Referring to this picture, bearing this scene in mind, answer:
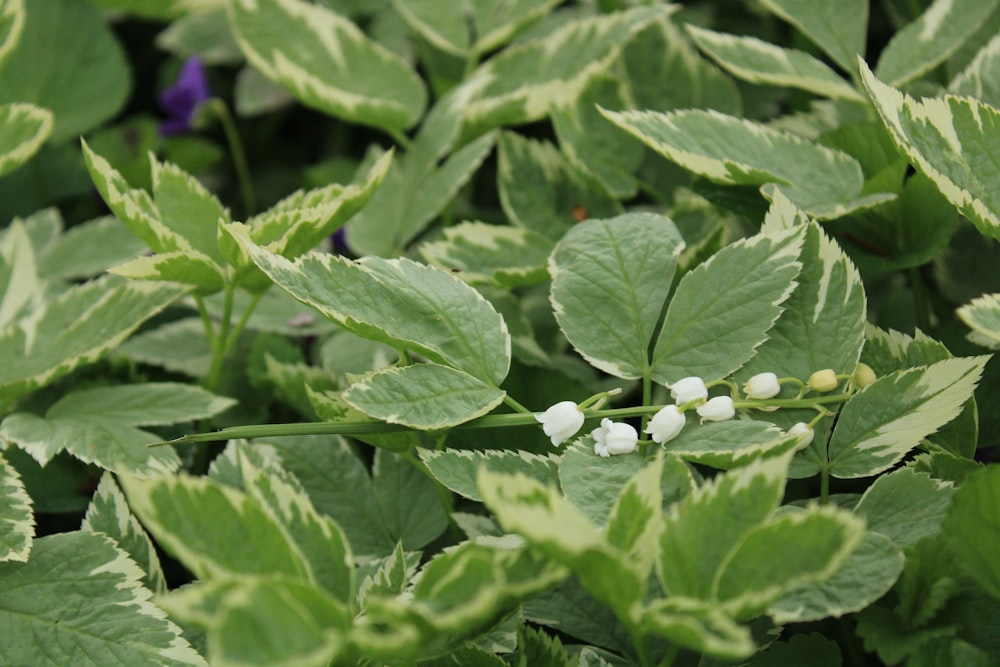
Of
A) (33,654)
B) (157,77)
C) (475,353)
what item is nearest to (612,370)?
(475,353)

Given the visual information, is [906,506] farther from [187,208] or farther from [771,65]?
[187,208]

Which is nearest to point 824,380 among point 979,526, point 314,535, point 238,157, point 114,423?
point 979,526

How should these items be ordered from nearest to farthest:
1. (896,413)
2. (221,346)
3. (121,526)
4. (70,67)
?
(896,413) < (121,526) < (221,346) < (70,67)

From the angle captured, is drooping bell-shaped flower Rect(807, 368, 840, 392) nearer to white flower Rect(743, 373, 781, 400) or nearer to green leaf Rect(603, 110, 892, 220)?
white flower Rect(743, 373, 781, 400)

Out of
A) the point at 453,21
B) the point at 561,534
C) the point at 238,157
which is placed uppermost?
the point at 453,21

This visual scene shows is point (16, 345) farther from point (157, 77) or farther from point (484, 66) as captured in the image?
point (157, 77)

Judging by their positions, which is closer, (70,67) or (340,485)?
(340,485)

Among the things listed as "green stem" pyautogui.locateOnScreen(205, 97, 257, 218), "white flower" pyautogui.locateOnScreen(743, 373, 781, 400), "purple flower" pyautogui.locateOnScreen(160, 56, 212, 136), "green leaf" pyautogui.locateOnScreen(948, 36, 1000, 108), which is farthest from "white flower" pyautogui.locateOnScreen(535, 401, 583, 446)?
"purple flower" pyautogui.locateOnScreen(160, 56, 212, 136)
